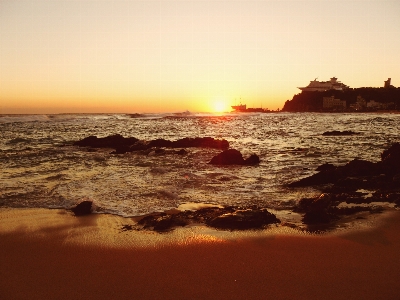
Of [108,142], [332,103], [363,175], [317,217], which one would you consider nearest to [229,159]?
[363,175]

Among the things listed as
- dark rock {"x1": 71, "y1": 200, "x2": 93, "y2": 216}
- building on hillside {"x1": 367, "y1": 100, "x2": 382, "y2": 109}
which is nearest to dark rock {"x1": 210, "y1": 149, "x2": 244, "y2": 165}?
dark rock {"x1": 71, "y1": 200, "x2": 93, "y2": 216}

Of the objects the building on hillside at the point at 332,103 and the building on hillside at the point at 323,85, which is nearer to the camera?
the building on hillside at the point at 332,103

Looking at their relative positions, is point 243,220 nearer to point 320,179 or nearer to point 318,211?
point 318,211

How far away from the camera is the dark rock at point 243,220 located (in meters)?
6.05

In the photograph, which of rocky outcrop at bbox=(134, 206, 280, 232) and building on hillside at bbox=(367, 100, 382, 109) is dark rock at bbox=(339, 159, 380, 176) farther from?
building on hillside at bbox=(367, 100, 382, 109)

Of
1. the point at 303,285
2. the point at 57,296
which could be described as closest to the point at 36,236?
the point at 57,296

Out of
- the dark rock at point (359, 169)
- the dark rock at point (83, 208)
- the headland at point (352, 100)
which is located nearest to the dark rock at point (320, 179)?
the dark rock at point (359, 169)

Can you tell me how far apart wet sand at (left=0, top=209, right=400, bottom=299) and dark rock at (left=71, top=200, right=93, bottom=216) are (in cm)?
84

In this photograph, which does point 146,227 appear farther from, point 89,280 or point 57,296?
point 57,296

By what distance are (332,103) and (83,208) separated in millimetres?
143370

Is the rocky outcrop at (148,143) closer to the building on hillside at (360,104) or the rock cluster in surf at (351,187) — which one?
the rock cluster in surf at (351,187)

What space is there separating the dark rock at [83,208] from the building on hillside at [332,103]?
461ft

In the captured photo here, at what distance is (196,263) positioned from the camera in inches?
182

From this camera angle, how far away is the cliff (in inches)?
4953
